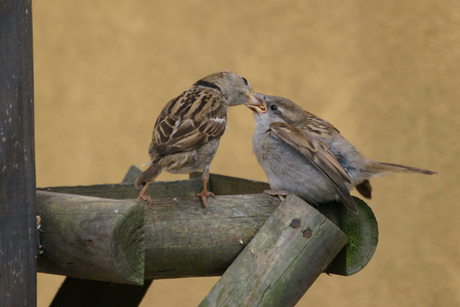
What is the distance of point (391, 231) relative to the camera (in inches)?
169

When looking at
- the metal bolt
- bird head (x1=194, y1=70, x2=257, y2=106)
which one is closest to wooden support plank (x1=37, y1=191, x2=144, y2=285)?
the metal bolt

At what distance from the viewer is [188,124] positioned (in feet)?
7.06

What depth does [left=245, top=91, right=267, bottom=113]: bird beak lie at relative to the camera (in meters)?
2.79

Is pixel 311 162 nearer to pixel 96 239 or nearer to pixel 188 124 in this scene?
pixel 188 124

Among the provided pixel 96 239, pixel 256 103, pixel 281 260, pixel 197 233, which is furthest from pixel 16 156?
pixel 256 103

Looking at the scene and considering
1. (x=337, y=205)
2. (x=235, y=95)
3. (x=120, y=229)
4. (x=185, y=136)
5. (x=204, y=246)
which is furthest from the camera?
(x=235, y=95)

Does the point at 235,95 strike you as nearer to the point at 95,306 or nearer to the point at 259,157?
the point at 259,157

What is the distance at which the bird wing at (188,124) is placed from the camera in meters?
2.06

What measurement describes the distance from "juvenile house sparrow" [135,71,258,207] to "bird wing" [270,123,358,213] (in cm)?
27

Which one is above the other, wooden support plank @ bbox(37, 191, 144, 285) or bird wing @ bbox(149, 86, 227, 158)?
bird wing @ bbox(149, 86, 227, 158)

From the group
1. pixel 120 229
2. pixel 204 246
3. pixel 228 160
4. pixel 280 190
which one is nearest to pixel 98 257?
pixel 120 229

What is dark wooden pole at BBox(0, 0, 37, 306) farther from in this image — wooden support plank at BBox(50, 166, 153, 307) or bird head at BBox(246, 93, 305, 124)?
bird head at BBox(246, 93, 305, 124)

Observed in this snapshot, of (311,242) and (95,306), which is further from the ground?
(311,242)

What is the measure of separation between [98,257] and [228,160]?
9.88 ft
